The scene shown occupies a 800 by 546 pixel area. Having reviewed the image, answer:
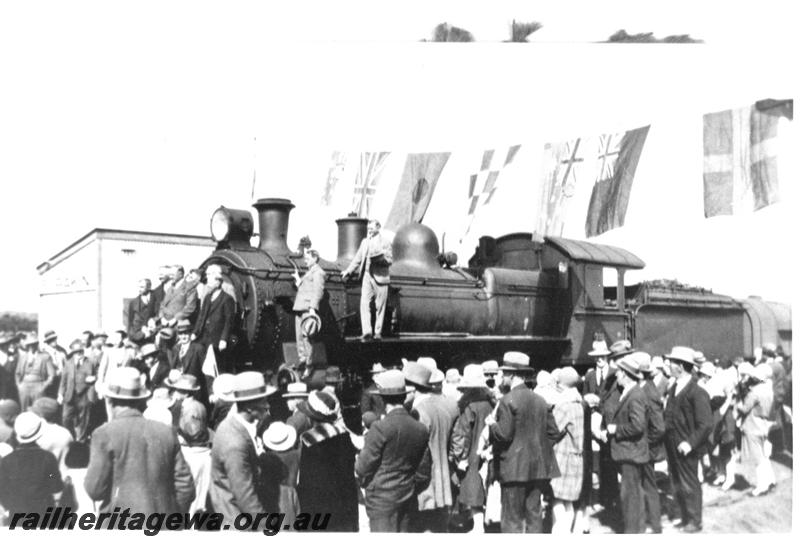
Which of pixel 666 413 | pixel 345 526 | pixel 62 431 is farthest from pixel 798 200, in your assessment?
pixel 62 431

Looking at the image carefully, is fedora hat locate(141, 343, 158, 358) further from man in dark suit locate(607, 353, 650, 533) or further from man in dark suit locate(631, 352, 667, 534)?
man in dark suit locate(631, 352, 667, 534)

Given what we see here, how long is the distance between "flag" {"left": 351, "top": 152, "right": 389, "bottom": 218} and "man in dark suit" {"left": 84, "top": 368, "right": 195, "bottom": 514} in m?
8.85

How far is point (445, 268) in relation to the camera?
13.9m

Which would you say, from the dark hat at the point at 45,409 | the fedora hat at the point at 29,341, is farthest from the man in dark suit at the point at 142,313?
the dark hat at the point at 45,409

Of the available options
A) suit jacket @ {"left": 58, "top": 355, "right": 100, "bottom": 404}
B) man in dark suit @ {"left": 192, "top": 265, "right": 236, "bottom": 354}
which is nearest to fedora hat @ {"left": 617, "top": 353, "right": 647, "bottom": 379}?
man in dark suit @ {"left": 192, "top": 265, "right": 236, "bottom": 354}

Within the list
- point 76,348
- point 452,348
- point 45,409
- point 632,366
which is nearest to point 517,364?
point 632,366

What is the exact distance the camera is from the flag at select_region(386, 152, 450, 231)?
14.5 metres

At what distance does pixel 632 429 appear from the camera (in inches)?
316

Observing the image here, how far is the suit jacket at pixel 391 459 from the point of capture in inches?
237

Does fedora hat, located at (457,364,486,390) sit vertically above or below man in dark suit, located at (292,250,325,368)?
below

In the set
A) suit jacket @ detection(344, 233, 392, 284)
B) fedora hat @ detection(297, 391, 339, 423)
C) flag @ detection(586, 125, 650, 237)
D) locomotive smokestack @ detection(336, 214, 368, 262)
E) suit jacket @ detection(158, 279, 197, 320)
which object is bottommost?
fedora hat @ detection(297, 391, 339, 423)

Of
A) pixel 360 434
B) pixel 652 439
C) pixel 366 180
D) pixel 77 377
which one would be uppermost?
pixel 366 180

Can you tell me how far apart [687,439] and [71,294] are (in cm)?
1743

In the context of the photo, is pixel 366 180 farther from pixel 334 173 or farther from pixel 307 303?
pixel 307 303
